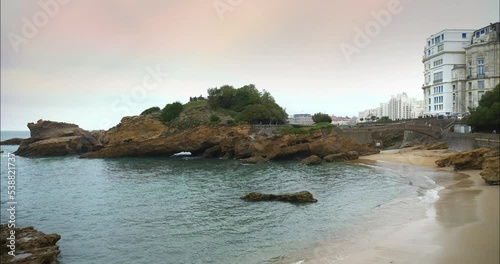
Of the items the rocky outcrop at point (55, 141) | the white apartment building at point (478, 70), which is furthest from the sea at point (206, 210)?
the rocky outcrop at point (55, 141)

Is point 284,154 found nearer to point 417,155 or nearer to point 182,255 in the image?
point 417,155

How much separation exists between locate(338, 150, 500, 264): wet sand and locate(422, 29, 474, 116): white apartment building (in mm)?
50232

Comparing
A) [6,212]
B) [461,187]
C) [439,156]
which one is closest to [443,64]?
[439,156]

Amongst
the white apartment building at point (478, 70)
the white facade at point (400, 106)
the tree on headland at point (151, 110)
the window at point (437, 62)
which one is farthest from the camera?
the white facade at point (400, 106)

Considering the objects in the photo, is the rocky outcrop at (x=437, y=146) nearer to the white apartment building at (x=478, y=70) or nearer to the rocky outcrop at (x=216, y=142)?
the rocky outcrop at (x=216, y=142)

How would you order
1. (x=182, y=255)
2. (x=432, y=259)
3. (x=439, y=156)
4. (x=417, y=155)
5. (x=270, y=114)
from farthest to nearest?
(x=270, y=114) → (x=417, y=155) → (x=439, y=156) → (x=182, y=255) → (x=432, y=259)

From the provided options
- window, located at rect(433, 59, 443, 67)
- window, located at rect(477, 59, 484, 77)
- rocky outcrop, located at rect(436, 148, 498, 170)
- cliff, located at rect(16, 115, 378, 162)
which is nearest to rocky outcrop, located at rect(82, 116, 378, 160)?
cliff, located at rect(16, 115, 378, 162)

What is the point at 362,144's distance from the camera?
57688 mm

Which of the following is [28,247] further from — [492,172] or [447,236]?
[492,172]

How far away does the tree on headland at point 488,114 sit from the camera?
137ft

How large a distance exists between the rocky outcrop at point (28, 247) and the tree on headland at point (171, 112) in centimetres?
4884

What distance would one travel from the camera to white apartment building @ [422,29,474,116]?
65.5 metres

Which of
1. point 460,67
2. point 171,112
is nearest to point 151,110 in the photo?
point 171,112

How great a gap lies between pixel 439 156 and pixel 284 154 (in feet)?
70.4
